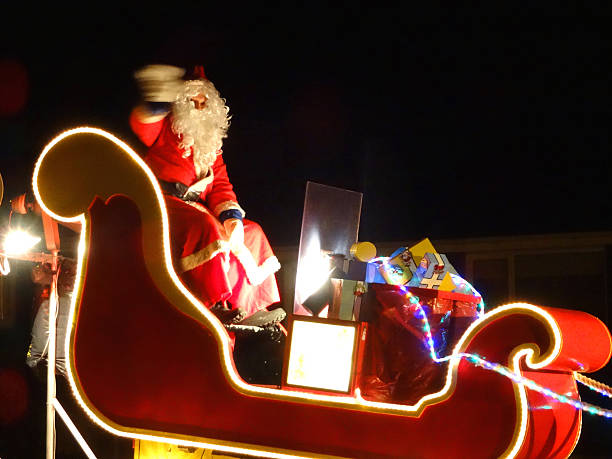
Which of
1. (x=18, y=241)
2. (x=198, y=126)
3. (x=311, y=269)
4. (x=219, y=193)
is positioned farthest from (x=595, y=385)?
(x=18, y=241)

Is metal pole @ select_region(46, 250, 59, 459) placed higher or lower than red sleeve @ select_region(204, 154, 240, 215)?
lower

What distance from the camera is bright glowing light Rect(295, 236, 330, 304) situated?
2424mm

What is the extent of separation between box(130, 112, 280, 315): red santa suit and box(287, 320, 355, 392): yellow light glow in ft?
1.07

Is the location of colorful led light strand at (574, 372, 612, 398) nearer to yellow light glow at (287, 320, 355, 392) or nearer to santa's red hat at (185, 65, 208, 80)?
yellow light glow at (287, 320, 355, 392)

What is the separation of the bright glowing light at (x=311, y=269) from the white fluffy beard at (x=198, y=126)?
0.65 meters

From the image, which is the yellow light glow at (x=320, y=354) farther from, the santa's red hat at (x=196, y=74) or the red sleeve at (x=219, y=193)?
the santa's red hat at (x=196, y=74)

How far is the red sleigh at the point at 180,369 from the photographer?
56.7 inches

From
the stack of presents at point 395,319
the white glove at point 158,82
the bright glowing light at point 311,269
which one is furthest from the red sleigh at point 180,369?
the bright glowing light at point 311,269

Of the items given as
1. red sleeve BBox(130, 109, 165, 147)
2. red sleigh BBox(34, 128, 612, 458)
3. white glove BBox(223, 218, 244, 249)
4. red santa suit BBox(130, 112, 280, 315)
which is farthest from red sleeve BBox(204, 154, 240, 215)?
red sleigh BBox(34, 128, 612, 458)

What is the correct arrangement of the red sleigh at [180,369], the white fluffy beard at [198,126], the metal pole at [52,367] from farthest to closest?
the white fluffy beard at [198,126] → the metal pole at [52,367] → the red sleigh at [180,369]

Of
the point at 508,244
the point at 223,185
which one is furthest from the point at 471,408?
the point at 508,244

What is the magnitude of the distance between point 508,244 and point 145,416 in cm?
392

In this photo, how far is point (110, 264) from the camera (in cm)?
152

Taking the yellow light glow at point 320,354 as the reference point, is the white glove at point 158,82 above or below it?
above
